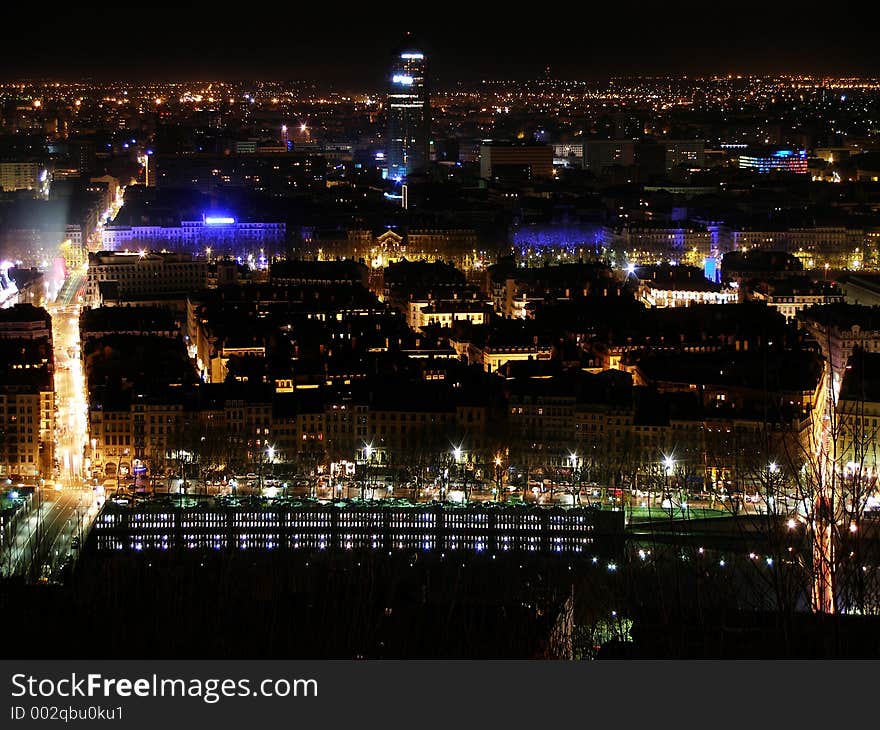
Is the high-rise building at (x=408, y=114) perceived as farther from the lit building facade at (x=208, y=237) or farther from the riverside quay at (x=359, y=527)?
the riverside quay at (x=359, y=527)

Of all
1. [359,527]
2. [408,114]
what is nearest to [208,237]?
[408,114]

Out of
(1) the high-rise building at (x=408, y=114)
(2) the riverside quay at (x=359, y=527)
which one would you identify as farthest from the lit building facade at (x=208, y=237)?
(2) the riverside quay at (x=359, y=527)

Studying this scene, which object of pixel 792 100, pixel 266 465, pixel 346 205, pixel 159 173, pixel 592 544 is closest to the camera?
pixel 592 544

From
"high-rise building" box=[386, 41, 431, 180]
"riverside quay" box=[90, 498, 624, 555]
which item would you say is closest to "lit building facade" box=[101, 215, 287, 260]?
"high-rise building" box=[386, 41, 431, 180]

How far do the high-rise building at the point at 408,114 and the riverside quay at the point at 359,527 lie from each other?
34578 mm

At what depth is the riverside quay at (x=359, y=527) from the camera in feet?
50.3

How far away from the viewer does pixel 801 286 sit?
28734mm

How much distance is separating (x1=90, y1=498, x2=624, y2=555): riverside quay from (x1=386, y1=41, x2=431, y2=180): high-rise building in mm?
34578

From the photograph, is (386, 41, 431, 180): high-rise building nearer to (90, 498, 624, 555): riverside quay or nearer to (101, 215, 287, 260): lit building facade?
(101, 215, 287, 260): lit building facade

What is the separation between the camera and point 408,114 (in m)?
52.3

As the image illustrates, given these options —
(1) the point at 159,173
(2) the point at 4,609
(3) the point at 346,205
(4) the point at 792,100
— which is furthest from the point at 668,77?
(2) the point at 4,609

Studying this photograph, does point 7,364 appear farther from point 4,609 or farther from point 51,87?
point 51,87

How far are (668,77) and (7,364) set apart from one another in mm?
56933

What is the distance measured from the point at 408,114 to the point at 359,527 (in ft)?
123
